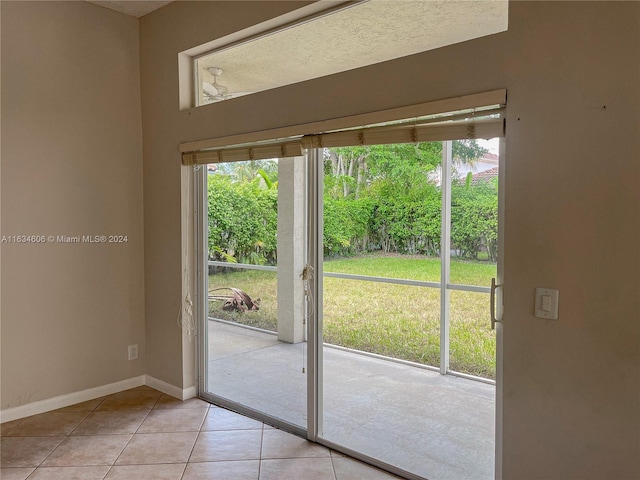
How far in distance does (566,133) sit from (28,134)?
320 centimetres

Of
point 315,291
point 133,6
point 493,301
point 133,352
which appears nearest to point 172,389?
point 133,352

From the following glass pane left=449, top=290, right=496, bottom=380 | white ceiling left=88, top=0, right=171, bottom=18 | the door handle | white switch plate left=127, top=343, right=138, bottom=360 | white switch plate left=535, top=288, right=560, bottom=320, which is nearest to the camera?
white switch plate left=535, top=288, right=560, bottom=320

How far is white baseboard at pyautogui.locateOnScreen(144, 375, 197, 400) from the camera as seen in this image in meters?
3.42

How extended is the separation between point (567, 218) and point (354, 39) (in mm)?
1459

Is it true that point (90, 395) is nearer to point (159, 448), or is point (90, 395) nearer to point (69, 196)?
point (159, 448)

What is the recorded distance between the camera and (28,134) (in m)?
3.08

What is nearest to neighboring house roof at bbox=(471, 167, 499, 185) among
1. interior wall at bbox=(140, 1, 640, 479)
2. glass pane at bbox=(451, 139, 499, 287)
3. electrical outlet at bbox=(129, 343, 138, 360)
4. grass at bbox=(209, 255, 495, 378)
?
glass pane at bbox=(451, 139, 499, 287)

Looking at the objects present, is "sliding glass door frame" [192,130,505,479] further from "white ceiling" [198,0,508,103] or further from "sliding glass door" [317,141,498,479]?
"white ceiling" [198,0,508,103]

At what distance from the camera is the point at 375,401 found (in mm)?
→ 2883

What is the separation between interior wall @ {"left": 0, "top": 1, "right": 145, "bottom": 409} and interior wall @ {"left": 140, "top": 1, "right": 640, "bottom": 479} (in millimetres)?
2341

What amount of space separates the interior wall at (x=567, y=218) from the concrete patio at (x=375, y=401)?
0.47 metres

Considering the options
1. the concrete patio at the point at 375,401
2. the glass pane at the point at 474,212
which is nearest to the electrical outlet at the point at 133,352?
the concrete patio at the point at 375,401

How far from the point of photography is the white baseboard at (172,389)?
342cm

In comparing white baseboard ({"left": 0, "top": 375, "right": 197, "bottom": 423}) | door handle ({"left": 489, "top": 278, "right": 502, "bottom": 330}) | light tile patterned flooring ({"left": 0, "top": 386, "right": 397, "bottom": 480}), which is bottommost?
light tile patterned flooring ({"left": 0, "top": 386, "right": 397, "bottom": 480})
